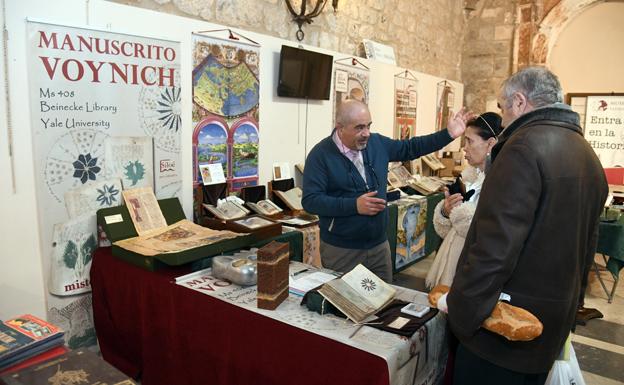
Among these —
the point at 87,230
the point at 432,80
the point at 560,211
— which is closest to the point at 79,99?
the point at 87,230

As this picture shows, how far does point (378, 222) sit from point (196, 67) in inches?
60.0

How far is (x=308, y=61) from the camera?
152 inches

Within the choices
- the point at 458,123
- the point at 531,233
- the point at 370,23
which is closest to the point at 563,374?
the point at 531,233

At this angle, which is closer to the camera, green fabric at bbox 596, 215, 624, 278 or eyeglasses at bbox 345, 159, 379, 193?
eyeglasses at bbox 345, 159, 379, 193

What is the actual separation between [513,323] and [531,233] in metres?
0.28

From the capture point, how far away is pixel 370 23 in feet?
16.4

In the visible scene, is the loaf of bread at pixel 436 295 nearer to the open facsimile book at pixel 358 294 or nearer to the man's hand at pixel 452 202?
the open facsimile book at pixel 358 294

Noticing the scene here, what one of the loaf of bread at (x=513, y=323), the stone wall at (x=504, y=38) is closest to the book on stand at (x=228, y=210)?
the loaf of bread at (x=513, y=323)

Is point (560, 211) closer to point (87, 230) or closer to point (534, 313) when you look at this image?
point (534, 313)

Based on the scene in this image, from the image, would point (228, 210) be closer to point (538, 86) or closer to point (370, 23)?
point (538, 86)

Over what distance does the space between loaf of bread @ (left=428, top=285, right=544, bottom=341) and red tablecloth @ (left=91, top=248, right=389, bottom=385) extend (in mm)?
369

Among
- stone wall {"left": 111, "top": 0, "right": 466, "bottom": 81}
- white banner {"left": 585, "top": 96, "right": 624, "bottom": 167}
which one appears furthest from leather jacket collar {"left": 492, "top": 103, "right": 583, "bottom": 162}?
white banner {"left": 585, "top": 96, "right": 624, "bottom": 167}

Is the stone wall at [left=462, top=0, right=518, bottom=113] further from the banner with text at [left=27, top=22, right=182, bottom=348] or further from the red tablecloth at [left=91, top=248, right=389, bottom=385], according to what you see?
the red tablecloth at [left=91, top=248, right=389, bottom=385]

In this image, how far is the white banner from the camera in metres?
6.47
